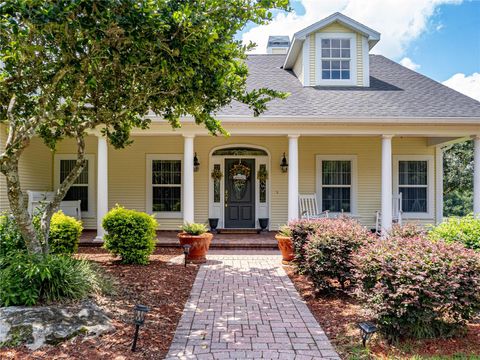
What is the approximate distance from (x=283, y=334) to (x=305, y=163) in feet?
25.9

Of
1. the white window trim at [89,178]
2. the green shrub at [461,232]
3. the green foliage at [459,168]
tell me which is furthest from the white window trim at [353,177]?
the green foliage at [459,168]

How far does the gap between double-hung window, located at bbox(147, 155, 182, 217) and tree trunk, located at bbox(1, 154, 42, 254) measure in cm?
644

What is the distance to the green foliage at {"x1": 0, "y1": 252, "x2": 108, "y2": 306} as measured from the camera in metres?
4.01

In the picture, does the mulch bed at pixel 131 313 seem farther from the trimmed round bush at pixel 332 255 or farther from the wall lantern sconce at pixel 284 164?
the wall lantern sconce at pixel 284 164

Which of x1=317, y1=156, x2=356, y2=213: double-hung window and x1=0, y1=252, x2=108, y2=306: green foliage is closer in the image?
x1=0, y1=252, x2=108, y2=306: green foliage

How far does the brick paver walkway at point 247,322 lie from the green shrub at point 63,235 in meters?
2.55

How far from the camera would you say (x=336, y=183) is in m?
11.4

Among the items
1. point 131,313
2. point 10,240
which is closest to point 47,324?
point 131,313

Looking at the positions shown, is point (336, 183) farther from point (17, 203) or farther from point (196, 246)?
point (17, 203)

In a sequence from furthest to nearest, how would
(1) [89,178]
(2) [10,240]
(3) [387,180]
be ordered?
(1) [89,178] → (3) [387,180] → (2) [10,240]

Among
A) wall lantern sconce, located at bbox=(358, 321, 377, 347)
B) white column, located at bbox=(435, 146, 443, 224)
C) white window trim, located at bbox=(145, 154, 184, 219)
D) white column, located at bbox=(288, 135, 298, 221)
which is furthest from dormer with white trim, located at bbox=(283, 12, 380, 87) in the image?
wall lantern sconce, located at bbox=(358, 321, 377, 347)

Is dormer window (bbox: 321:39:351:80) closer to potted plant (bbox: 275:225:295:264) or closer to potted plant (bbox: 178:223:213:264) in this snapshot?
potted plant (bbox: 275:225:295:264)

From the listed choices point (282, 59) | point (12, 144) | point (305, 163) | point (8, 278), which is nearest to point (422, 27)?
point (282, 59)

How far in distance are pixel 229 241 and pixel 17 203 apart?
5.47 m
